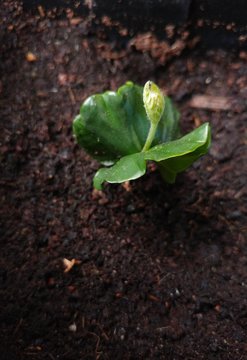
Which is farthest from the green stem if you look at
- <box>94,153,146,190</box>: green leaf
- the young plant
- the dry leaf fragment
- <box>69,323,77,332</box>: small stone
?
<box>69,323,77,332</box>: small stone

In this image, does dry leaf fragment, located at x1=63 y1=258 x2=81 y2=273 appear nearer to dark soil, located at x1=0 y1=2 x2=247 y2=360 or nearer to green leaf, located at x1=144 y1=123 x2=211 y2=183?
dark soil, located at x1=0 y1=2 x2=247 y2=360

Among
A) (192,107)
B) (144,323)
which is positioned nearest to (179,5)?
(192,107)

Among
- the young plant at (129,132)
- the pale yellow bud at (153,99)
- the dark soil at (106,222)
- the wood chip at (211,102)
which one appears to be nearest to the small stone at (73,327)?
the dark soil at (106,222)

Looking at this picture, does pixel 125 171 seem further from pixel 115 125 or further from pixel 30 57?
pixel 30 57

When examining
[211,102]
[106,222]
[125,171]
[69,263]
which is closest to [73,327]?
[69,263]

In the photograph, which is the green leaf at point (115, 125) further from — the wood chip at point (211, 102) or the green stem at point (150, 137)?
the wood chip at point (211, 102)

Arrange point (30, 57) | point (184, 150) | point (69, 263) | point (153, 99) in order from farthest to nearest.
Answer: point (30, 57)
point (69, 263)
point (153, 99)
point (184, 150)
